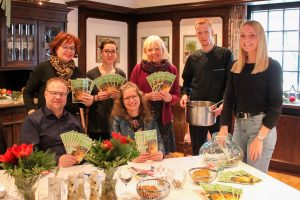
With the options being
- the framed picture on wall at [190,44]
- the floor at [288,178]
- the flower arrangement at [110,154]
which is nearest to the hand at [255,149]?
the flower arrangement at [110,154]

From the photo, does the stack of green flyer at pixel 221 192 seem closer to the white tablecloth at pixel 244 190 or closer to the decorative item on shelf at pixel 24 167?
the white tablecloth at pixel 244 190

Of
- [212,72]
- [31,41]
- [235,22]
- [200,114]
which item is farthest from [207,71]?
[31,41]

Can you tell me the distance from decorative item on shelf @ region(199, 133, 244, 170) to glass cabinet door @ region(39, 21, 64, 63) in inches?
118

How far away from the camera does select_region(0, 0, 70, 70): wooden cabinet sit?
419 cm

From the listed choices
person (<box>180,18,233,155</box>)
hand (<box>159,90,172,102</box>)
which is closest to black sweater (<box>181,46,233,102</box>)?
person (<box>180,18,233,155</box>)

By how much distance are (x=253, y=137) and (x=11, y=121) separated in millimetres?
2788

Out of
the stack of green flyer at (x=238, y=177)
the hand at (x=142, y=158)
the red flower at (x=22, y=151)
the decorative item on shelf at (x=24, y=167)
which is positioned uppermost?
the red flower at (x=22, y=151)

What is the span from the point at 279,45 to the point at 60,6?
2979mm

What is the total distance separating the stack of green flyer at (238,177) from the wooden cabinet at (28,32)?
3.11 m

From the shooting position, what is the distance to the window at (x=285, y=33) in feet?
15.9

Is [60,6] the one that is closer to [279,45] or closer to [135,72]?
[135,72]

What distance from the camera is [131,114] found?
265 cm

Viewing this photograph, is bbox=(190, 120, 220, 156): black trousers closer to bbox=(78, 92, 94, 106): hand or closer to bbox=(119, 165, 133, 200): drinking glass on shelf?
bbox=(78, 92, 94, 106): hand

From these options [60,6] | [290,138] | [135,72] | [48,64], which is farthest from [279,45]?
[48,64]
